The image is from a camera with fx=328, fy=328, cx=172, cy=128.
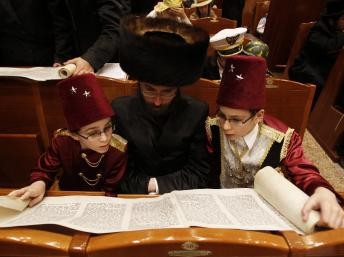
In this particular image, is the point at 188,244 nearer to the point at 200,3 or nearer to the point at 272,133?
the point at 272,133

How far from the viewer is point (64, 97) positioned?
3.53 feet

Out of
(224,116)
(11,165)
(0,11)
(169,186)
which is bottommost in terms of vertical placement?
(11,165)

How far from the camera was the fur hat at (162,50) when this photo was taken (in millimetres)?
1062

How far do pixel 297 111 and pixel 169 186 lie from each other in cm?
75

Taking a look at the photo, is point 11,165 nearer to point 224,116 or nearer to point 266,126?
point 224,116

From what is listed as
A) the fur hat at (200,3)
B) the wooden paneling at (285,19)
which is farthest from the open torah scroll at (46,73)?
the wooden paneling at (285,19)

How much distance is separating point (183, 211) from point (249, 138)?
1.59 feet

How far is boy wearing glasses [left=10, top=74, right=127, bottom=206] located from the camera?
3.49 ft

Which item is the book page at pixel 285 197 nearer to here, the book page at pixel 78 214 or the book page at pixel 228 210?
the book page at pixel 228 210

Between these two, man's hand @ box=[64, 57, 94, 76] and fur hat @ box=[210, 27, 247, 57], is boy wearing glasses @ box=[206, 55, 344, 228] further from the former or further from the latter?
fur hat @ box=[210, 27, 247, 57]

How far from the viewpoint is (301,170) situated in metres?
1.08

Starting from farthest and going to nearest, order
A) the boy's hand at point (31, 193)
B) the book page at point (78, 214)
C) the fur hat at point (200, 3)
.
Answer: the fur hat at point (200, 3) → the boy's hand at point (31, 193) → the book page at point (78, 214)

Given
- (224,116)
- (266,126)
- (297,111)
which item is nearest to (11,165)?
(224,116)

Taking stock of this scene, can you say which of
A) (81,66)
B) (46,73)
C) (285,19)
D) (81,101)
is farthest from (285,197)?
(285,19)
